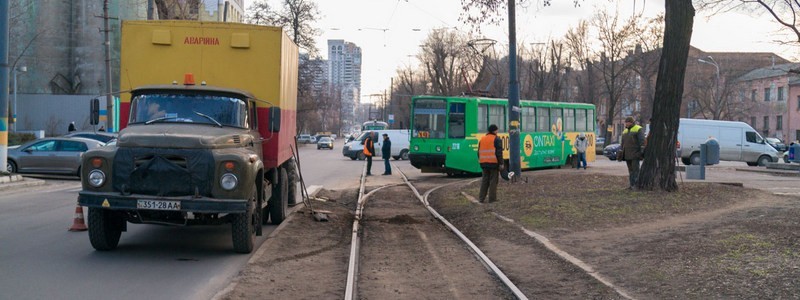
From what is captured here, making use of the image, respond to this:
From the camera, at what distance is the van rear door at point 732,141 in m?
40.6

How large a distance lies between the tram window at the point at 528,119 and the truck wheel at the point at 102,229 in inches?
856

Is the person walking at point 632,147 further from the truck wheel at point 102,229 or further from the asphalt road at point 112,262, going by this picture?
the truck wheel at point 102,229

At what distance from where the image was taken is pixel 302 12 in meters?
63.6

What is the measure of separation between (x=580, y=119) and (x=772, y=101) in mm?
45127

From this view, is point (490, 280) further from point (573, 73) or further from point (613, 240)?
point (573, 73)

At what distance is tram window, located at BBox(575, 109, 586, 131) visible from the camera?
3459 cm

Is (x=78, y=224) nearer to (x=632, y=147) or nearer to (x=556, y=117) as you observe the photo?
(x=632, y=147)

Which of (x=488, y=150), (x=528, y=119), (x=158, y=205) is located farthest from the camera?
(x=528, y=119)

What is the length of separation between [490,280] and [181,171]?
3.89 m

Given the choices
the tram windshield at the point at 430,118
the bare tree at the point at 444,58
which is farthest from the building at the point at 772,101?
the tram windshield at the point at 430,118

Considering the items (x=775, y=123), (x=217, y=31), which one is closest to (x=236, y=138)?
(x=217, y=31)

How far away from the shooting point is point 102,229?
386 inches

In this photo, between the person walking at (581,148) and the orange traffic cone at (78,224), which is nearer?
the orange traffic cone at (78,224)

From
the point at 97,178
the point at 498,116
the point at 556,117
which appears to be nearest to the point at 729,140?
the point at 556,117
